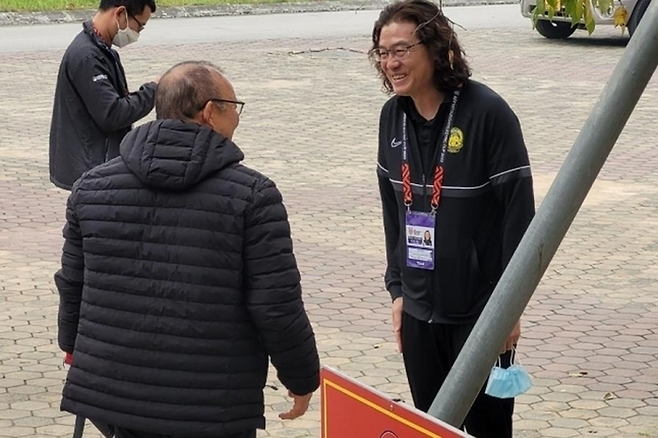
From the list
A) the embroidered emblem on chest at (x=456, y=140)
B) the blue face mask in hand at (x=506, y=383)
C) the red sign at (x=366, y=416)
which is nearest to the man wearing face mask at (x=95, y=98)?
the embroidered emblem on chest at (x=456, y=140)

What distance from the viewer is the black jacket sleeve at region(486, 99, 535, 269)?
398 centimetres

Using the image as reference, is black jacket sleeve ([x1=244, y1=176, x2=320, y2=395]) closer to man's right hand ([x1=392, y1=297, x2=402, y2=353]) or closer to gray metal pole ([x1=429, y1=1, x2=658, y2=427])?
gray metal pole ([x1=429, y1=1, x2=658, y2=427])

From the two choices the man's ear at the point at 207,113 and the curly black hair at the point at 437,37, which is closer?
the man's ear at the point at 207,113

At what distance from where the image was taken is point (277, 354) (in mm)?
3568

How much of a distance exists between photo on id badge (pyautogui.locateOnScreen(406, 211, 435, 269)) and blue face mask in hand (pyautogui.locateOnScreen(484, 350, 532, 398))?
16.3 inches

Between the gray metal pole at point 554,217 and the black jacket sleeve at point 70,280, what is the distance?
4.23 ft

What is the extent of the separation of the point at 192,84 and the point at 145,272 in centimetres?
55

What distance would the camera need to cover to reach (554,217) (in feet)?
8.95

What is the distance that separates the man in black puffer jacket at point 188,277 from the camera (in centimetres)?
348

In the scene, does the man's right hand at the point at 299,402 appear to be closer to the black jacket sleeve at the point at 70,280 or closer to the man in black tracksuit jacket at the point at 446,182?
the man in black tracksuit jacket at the point at 446,182

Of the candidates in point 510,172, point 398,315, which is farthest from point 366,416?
point 398,315

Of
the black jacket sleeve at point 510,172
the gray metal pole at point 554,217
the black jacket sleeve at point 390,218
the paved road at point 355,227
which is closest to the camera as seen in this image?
the gray metal pole at point 554,217

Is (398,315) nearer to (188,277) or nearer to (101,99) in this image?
(188,277)

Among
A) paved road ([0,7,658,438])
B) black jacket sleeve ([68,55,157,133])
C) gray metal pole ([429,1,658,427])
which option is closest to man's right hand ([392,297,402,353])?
gray metal pole ([429,1,658,427])
